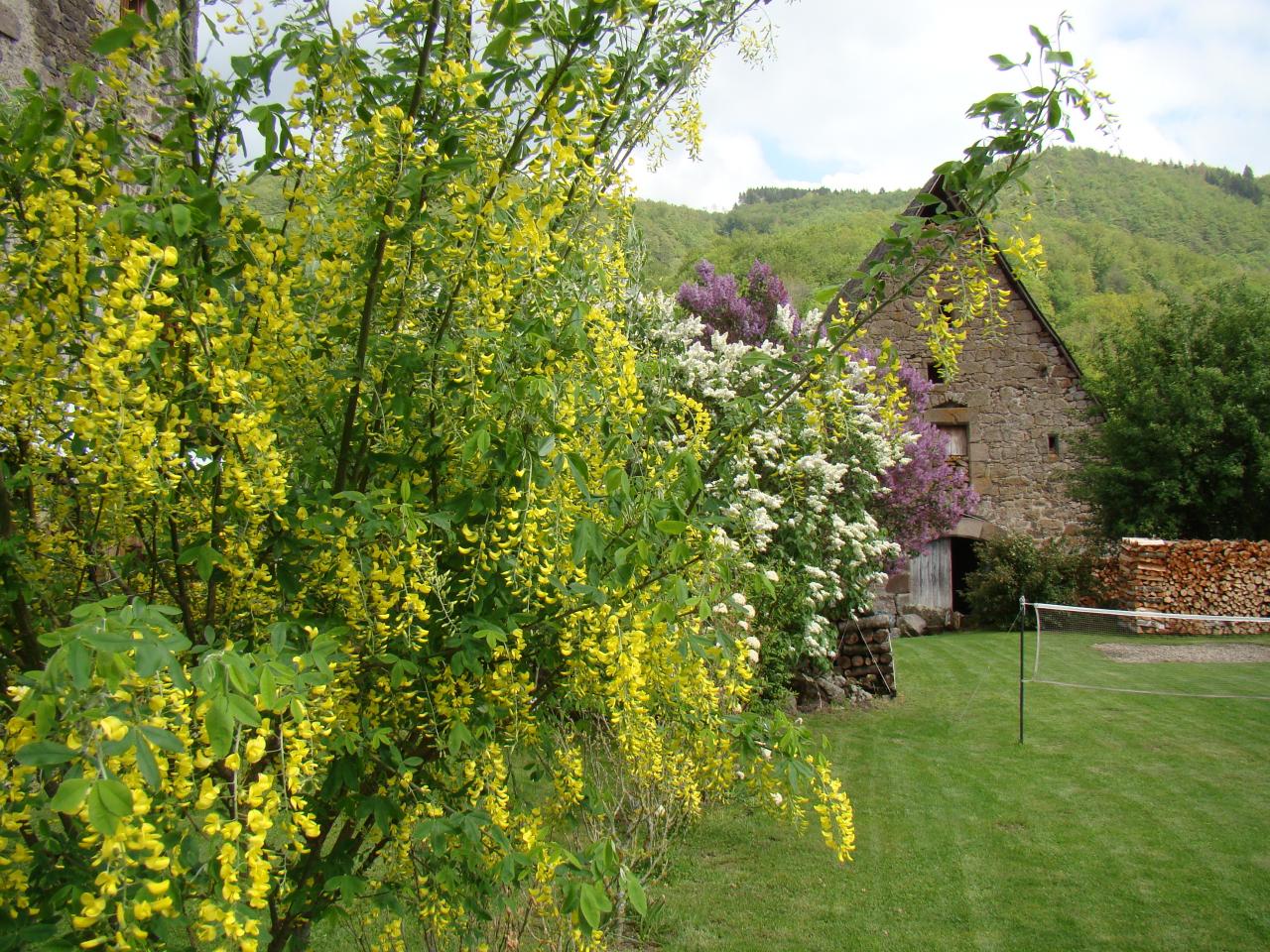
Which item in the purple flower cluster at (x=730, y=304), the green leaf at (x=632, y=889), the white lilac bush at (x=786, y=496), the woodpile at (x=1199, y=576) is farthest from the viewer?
the woodpile at (x=1199, y=576)

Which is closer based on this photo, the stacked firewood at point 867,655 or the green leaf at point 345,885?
the green leaf at point 345,885

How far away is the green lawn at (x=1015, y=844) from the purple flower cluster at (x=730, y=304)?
472 centimetres

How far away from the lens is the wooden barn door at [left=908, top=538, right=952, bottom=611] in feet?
55.3

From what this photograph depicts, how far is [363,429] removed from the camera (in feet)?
7.72

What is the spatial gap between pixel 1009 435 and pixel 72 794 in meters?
17.6

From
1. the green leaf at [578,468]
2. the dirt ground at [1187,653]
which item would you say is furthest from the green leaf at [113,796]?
the dirt ground at [1187,653]

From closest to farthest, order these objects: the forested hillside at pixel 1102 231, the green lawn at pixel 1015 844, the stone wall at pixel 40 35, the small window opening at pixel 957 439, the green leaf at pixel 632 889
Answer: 1. the green leaf at pixel 632 889
2. the green lawn at pixel 1015 844
3. the stone wall at pixel 40 35
4. the small window opening at pixel 957 439
5. the forested hillside at pixel 1102 231

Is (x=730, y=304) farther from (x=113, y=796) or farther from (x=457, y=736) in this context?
(x=113, y=796)

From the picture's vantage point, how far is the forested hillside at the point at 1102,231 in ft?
86.9

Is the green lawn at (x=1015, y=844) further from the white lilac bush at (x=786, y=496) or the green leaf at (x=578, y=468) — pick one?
the green leaf at (x=578, y=468)

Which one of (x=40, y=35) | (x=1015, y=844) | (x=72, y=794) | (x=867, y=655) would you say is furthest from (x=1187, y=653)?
(x=40, y=35)

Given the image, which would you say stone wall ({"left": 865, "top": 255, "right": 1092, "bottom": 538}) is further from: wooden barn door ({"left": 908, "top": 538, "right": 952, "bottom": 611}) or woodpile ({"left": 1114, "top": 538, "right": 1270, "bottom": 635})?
woodpile ({"left": 1114, "top": 538, "right": 1270, "bottom": 635})

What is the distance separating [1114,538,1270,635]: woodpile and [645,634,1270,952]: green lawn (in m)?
5.27

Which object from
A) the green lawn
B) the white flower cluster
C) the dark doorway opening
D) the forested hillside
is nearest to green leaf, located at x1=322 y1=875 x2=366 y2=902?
the green lawn
